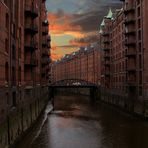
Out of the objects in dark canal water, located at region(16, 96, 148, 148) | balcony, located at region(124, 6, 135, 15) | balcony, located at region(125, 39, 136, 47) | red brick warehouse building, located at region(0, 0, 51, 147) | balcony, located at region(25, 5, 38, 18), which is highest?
balcony, located at region(124, 6, 135, 15)

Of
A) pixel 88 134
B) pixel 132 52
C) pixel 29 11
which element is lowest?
pixel 88 134

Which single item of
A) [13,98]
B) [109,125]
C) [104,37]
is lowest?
[109,125]

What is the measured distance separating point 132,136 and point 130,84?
2517cm

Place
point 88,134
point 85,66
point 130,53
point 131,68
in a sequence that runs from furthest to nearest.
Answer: point 85,66 < point 131,68 < point 130,53 < point 88,134

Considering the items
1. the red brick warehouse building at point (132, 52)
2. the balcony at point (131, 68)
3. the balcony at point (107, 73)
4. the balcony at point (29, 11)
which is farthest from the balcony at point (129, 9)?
the balcony at point (107, 73)

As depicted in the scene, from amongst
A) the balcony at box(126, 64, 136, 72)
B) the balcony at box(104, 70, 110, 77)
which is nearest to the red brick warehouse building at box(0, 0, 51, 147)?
the balcony at box(126, 64, 136, 72)

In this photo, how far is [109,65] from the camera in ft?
295

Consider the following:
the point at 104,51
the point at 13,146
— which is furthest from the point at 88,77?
the point at 13,146

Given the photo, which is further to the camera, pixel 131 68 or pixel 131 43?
pixel 131 68

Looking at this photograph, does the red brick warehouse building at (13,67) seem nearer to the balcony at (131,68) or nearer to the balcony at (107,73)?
the balcony at (131,68)

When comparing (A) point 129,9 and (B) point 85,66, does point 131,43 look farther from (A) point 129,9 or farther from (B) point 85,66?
(B) point 85,66

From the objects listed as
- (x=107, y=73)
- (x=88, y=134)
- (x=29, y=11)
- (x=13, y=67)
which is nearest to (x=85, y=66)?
(x=107, y=73)

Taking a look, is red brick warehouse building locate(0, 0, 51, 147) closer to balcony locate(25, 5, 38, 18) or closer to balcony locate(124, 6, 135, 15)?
balcony locate(25, 5, 38, 18)

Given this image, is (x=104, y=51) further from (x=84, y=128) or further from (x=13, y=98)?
(x=13, y=98)
